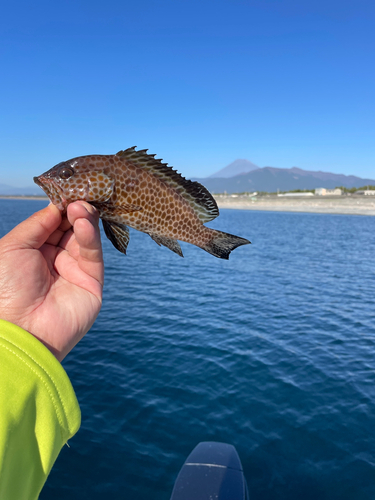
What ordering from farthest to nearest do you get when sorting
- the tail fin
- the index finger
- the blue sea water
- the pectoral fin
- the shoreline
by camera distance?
the shoreline, the blue sea water, the pectoral fin, the index finger, the tail fin

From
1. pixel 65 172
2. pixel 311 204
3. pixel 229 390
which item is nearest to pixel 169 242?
pixel 65 172

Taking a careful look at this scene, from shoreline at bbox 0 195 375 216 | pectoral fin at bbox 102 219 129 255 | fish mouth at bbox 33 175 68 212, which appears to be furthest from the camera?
shoreline at bbox 0 195 375 216

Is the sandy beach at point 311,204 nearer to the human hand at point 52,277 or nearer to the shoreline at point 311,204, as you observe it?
the shoreline at point 311,204

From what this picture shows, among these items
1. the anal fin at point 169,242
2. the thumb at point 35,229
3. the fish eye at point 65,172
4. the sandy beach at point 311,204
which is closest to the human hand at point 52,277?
the thumb at point 35,229

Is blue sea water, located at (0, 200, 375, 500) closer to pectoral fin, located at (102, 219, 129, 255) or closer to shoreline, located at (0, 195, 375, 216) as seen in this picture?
pectoral fin, located at (102, 219, 129, 255)

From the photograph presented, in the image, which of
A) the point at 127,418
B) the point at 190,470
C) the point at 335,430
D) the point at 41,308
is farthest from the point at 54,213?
the point at 335,430

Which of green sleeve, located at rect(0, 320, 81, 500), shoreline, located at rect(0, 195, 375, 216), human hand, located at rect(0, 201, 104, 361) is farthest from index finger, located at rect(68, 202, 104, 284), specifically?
shoreline, located at rect(0, 195, 375, 216)
